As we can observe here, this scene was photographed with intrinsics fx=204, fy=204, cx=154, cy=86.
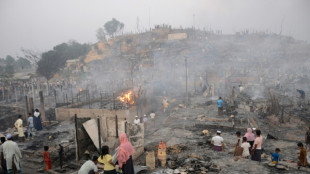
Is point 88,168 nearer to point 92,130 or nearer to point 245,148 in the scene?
point 92,130

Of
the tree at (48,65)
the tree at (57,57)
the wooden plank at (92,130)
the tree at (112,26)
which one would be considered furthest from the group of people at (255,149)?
the tree at (112,26)

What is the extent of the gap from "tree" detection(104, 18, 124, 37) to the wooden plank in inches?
2464

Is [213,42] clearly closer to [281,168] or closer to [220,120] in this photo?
[220,120]

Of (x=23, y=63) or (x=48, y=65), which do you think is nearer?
(x=48, y=65)

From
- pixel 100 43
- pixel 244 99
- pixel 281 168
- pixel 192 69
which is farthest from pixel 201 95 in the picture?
pixel 100 43

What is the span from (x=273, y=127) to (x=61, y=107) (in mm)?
14899

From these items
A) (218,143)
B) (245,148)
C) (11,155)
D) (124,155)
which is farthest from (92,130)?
(245,148)

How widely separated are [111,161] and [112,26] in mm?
66117

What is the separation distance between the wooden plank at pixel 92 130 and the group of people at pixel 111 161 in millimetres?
2596

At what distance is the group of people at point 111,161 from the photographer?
4.67 meters

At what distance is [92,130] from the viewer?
7.85 metres

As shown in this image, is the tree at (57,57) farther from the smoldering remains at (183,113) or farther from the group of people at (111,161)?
the group of people at (111,161)

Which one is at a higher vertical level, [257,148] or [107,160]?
[107,160]

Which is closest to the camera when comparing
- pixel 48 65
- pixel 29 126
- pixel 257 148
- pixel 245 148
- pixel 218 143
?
pixel 257 148
